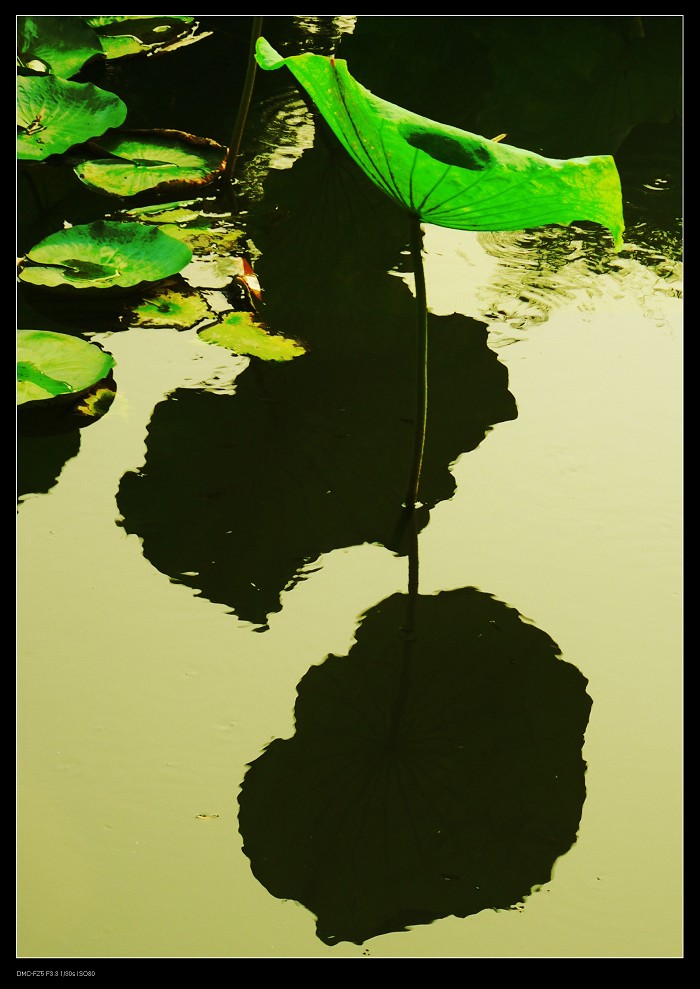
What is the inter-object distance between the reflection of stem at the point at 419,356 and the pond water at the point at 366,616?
0.17ft

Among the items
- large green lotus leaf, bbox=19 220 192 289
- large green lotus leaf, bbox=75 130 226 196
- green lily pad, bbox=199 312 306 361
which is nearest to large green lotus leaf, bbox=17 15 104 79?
large green lotus leaf, bbox=75 130 226 196

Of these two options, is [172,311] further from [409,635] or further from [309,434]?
[409,635]

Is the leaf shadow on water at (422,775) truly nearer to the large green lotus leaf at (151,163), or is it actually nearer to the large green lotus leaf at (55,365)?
the large green lotus leaf at (55,365)

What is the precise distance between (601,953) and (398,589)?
479 mm

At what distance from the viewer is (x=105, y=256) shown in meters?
1.65

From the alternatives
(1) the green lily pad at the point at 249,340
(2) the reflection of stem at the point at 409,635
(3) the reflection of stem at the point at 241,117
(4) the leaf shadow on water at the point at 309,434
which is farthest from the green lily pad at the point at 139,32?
(2) the reflection of stem at the point at 409,635

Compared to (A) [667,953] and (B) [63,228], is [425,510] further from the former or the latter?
(B) [63,228]

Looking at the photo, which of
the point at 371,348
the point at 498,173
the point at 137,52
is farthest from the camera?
the point at 137,52

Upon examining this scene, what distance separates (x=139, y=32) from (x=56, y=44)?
0.39m

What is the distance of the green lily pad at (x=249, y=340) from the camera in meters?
1.52

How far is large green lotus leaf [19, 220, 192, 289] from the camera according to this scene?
160cm

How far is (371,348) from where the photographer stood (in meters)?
1.58

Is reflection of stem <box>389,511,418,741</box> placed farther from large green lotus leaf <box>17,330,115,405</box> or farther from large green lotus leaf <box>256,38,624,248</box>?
large green lotus leaf <box>17,330,115,405</box>

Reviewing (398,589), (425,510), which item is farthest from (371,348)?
(398,589)
